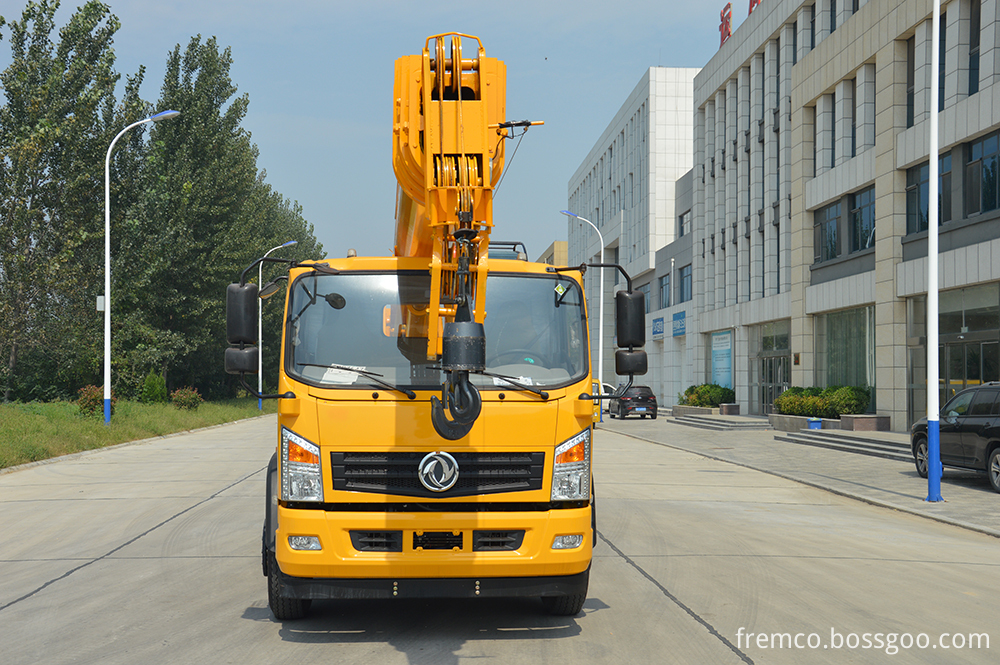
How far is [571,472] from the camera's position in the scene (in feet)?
20.0

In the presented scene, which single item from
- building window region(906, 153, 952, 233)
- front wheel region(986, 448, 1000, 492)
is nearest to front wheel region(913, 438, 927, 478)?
front wheel region(986, 448, 1000, 492)

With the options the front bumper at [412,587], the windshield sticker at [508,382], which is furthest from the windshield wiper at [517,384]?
the front bumper at [412,587]

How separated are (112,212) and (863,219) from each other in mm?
32085

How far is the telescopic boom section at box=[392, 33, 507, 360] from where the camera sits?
5688 millimetres

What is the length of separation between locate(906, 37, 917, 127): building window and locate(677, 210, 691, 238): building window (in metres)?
27.9

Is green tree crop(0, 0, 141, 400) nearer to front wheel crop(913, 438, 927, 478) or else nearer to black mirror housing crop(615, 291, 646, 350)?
front wheel crop(913, 438, 927, 478)

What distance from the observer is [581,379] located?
6.39m

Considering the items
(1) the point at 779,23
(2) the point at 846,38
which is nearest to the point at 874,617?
(2) the point at 846,38

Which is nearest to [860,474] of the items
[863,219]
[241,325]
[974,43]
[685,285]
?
[974,43]

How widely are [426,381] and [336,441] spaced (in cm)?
73

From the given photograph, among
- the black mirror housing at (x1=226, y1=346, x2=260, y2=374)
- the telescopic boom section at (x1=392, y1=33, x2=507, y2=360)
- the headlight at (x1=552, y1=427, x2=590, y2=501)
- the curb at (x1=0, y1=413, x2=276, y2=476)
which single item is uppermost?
the telescopic boom section at (x1=392, y1=33, x2=507, y2=360)

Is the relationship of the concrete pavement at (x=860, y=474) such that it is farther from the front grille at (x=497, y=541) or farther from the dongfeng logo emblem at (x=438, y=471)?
the dongfeng logo emblem at (x=438, y=471)

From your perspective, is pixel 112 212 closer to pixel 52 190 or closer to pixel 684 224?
pixel 52 190

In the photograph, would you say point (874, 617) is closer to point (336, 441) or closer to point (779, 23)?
point (336, 441)
